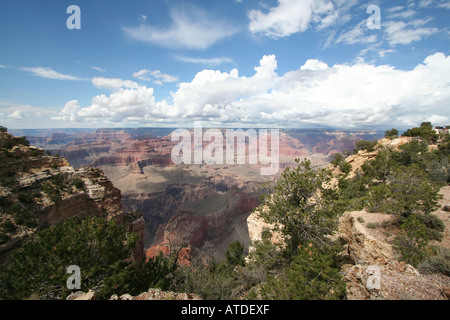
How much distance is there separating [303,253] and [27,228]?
831 inches

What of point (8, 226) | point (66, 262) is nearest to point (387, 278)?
point (66, 262)

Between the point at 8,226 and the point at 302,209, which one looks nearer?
the point at 302,209

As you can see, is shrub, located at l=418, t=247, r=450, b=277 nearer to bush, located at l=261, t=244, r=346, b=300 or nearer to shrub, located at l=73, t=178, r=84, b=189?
bush, located at l=261, t=244, r=346, b=300

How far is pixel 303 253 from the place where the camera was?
7.81 metres

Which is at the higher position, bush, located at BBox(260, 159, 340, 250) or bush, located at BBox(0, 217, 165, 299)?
bush, located at BBox(260, 159, 340, 250)

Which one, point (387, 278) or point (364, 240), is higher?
point (387, 278)

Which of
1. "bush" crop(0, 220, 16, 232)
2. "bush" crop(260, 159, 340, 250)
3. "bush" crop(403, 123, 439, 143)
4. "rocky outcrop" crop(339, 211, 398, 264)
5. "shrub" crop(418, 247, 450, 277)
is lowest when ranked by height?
"bush" crop(0, 220, 16, 232)

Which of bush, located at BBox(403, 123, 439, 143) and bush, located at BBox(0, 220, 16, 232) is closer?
bush, located at BBox(0, 220, 16, 232)

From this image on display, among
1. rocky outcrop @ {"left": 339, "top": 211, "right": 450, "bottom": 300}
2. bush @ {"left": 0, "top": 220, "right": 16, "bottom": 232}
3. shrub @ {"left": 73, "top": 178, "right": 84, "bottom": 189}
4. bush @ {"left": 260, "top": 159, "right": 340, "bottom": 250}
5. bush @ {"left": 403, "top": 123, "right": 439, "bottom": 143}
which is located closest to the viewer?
rocky outcrop @ {"left": 339, "top": 211, "right": 450, "bottom": 300}

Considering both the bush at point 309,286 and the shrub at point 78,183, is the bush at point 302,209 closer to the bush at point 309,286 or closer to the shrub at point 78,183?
the bush at point 309,286

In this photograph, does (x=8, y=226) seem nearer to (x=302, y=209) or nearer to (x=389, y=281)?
(x=302, y=209)

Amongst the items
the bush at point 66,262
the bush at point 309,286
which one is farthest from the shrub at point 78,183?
the bush at point 309,286

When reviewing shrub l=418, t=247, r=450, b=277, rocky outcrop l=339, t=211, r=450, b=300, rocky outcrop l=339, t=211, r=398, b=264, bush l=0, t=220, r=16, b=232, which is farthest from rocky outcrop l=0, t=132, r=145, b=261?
shrub l=418, t=247, r=450, b=277
